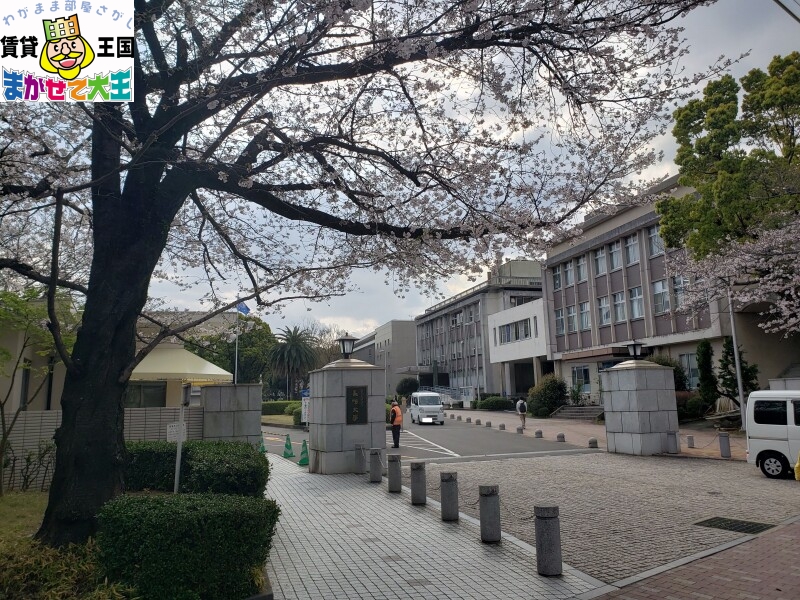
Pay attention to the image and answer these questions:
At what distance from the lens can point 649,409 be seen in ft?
60.8

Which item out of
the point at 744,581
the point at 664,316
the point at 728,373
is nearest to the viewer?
the point at 744,581

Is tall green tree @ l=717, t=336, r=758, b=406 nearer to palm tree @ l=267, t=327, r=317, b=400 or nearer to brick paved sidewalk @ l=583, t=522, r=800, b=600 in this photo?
brick paved sidewalk @ l=583, t=522, r=800, b=600

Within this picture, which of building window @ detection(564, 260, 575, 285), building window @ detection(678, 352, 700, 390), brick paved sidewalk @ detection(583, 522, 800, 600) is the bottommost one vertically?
brick paved sidewalk @ detection(583, 522, 800, 600)

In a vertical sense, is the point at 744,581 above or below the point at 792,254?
below

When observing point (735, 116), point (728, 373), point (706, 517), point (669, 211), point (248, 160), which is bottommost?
point (706, 517)

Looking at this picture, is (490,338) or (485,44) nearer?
(485,44)

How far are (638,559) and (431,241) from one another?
195 inches

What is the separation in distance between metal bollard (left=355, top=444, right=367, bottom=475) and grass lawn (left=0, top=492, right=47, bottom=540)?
710 cm

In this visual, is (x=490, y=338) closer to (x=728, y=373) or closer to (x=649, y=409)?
(x=728, y=373)

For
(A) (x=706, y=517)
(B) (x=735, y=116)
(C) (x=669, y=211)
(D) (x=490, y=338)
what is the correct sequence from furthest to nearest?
(D) (x=490, y=338)
(C) (x=669, y=211)
(B) (x=735, y=116)
(A) (x=706, y=517)

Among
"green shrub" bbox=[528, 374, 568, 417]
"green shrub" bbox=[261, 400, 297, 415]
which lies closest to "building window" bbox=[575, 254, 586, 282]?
"green shrub" bbox=[528, 374, 568, 417]

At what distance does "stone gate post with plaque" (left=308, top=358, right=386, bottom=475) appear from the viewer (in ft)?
49.8

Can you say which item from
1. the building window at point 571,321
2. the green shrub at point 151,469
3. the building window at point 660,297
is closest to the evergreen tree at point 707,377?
the building window at point 660,297

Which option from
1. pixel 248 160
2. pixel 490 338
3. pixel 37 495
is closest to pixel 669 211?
pixel 248 160
